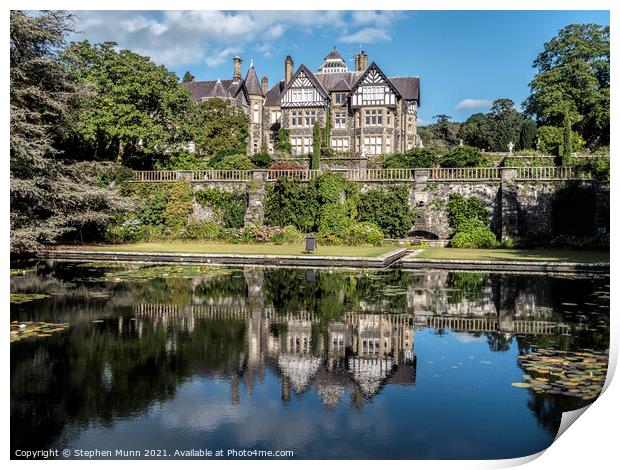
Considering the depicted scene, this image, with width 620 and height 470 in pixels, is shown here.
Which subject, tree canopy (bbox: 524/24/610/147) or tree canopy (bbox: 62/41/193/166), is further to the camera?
tree canopy (bbox: 524/24/610/147)

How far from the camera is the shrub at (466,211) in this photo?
25.7 m

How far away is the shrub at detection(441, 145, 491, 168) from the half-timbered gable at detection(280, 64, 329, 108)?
15302 mm

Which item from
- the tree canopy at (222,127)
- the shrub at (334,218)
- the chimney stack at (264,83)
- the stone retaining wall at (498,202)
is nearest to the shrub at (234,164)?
the stone retaining wall at (498,202)

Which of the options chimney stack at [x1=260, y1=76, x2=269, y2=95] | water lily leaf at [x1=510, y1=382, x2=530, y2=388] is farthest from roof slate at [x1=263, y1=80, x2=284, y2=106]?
water lily leaf at [x1=510, y1=382, x2=530, y2=388]

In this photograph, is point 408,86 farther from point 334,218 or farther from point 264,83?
point 334,218

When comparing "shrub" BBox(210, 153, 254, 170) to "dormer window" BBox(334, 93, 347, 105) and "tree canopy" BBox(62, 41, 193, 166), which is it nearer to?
"tree canopy" BBox(62, 41, 193, 166)

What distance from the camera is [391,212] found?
26438mm

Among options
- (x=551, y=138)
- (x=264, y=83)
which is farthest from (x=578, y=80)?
(x=264, y=83)

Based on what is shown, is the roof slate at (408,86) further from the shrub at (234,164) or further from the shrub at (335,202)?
the shrub at (335,202)

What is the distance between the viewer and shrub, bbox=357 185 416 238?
2634 cm

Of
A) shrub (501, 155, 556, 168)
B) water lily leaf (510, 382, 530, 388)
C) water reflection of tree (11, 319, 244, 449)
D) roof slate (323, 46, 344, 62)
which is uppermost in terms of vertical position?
roof slate (323, 46, 344, 62)

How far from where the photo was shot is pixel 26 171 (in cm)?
1630

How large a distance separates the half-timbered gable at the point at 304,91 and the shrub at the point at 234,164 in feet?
45.5
